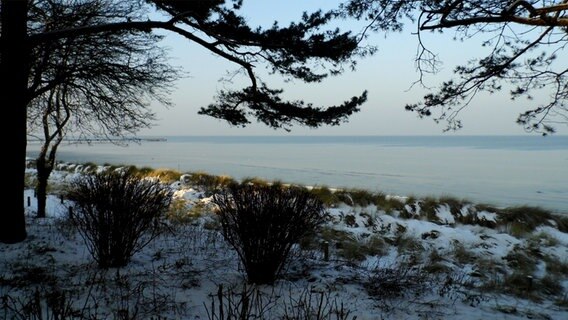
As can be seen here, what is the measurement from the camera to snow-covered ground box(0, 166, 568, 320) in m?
4.25

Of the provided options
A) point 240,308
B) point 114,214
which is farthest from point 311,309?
point 114,214

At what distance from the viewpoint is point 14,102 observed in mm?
6539

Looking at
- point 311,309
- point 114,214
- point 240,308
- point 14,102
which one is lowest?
point 240,308

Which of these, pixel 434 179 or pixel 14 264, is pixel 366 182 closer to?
pixel 434 179

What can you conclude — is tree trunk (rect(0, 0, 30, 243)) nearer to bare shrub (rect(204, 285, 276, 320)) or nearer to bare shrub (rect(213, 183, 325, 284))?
bare shrub (rect(213, 183, 325, 284))

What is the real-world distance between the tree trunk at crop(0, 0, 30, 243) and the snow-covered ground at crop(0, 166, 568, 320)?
1.51 feet

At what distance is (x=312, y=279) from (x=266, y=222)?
1.30m

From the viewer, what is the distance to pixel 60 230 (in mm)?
7766

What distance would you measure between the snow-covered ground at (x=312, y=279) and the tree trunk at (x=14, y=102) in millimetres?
461

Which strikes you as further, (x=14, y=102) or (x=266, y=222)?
(x=14, y=102)

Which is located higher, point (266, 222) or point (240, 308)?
point (266, 222)

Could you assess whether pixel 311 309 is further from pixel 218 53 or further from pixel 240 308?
pixel 218 53

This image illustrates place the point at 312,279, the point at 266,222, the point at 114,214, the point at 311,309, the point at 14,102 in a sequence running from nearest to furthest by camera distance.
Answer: the point at 311,309, the point at 266,222, the point at 114,214, the point at 312,279, the point at 14,102

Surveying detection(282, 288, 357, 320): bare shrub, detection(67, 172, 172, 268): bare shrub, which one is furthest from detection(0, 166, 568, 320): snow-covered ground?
detection(67, 172, 172, 268): bare shrub
